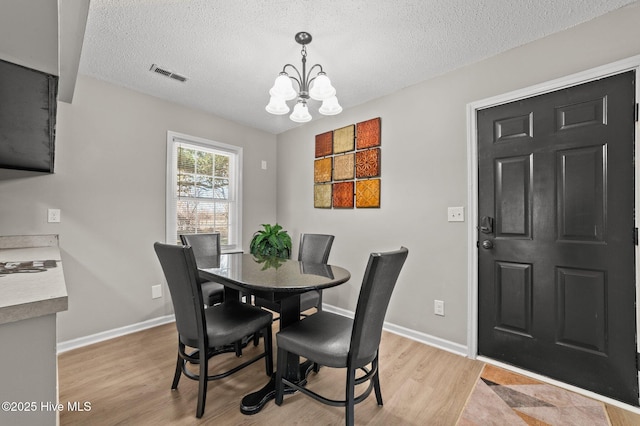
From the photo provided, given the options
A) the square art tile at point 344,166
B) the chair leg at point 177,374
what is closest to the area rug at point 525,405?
the chair leg at point 177,374

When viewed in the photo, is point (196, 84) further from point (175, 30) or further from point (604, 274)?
point (604, 274)

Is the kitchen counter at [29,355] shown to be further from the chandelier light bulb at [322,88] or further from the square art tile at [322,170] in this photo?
the square art tile at [322,170]

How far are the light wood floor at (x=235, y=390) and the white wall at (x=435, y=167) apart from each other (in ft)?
1.66

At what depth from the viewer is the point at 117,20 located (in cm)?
186

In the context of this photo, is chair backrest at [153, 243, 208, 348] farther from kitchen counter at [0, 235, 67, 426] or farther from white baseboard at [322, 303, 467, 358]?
white baseboard at [322, 303, 467, 358]

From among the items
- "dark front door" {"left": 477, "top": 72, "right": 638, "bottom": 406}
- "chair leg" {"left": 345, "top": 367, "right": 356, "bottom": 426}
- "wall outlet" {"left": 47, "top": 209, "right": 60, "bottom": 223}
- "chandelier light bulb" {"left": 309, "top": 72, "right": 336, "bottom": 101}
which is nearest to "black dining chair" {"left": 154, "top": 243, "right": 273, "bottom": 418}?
"chair leg" {"left": 345, "top": 367, "right": 356, "bottom": 426}

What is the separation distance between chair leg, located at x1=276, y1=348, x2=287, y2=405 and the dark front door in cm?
163

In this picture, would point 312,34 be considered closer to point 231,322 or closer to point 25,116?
point 25,116

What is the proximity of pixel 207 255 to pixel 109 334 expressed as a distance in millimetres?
1112

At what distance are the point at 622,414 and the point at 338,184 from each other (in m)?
2.74

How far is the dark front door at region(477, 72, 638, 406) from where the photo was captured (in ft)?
5.74

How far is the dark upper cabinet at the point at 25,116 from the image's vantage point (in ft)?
4.40

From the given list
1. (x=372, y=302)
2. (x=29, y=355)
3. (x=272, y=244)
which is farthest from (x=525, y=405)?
(x=272, y=244)

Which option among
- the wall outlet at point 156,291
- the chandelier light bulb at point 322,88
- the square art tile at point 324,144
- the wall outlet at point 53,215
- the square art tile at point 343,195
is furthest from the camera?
the square art tile at point 324,144
